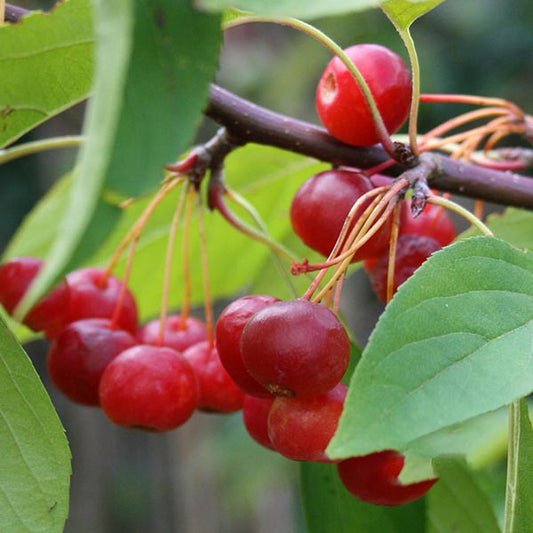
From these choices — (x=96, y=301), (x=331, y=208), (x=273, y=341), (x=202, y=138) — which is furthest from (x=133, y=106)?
(x=202, y=138)

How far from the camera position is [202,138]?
201 inches

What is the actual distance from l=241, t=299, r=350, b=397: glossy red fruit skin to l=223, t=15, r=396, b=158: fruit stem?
8.5 inches

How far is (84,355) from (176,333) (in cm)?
16

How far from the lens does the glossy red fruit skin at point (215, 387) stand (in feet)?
3.13

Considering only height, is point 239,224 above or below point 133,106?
below

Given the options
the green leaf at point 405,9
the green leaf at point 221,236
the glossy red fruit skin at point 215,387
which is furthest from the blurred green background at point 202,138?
the green leaf at point 405,9

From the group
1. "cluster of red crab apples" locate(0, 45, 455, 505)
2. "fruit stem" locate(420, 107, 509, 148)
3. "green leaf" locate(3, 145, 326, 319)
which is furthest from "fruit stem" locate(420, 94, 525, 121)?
"green leaf" locate(3, 145, 326, 319)

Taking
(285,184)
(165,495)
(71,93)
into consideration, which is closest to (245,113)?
(71,93)

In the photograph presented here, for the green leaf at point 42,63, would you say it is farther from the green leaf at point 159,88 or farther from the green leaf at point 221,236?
the green leaf at point 221,236

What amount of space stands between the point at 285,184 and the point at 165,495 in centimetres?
447

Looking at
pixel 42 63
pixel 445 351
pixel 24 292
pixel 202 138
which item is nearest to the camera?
pixel 445 351

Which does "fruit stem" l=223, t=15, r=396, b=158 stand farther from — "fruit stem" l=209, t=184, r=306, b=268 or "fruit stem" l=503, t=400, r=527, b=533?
"fruit stem" l=503, t=400, r=527, b=533

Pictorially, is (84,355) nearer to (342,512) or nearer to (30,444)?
(30,444)

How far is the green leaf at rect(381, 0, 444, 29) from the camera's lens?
0.71 metres
